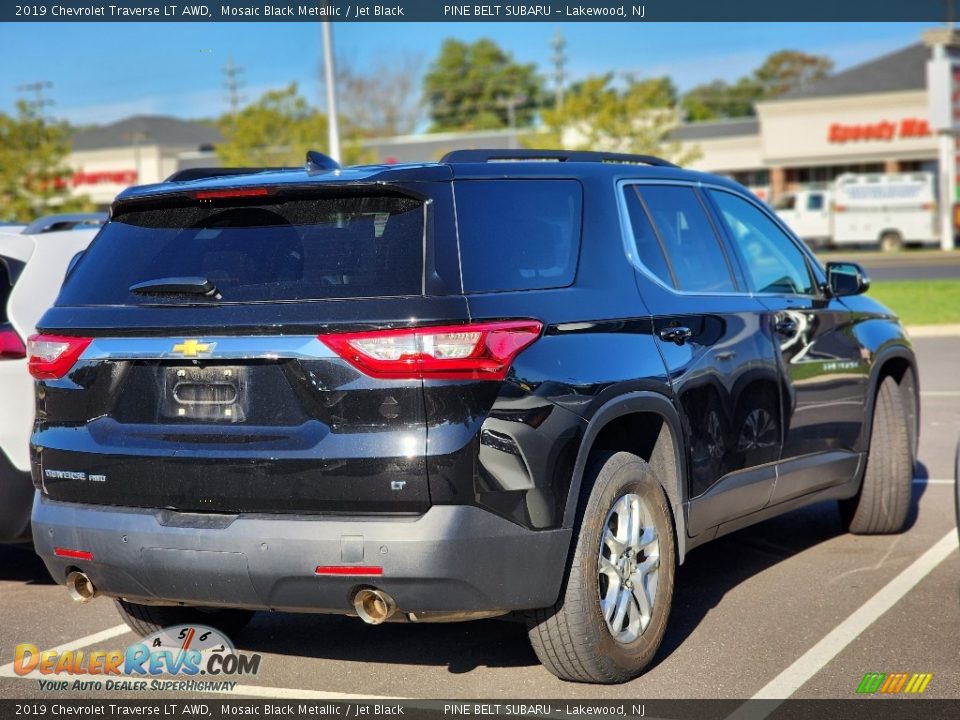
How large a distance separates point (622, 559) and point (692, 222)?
68.5 inches

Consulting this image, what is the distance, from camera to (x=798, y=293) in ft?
21.3

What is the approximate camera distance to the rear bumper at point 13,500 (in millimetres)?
6059

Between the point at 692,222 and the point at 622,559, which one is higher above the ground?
the point at 692,222

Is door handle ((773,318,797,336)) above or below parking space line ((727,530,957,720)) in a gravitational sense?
above

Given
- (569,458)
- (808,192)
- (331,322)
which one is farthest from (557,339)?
(808,192)

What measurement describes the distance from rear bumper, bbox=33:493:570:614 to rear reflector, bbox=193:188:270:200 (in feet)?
3.60

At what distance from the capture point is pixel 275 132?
168 feet

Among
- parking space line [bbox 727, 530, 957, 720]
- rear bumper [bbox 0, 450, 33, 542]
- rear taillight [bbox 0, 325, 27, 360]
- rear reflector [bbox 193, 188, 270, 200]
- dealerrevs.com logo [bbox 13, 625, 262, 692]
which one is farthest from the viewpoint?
rear taillight [bbox 0, 325, 27, 360]

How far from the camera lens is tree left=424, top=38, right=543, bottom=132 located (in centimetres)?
10975

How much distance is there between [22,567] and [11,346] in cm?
169

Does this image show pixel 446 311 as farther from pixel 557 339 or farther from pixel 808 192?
pixel 808 192

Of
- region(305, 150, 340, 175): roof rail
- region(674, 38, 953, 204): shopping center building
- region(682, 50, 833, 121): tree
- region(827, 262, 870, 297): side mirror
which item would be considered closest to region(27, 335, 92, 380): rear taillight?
region(305, 150, 340, 175): roof rail

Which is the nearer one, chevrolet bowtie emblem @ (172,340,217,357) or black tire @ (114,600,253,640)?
chevrolet bowtie emblem @ (172,340,217,357)

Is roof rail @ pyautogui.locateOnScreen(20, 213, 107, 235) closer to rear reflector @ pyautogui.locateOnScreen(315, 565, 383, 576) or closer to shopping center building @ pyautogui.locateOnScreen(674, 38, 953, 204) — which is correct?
rear reflector @ pyautogui.locateOnScreen(315, 565, 383, 576)
